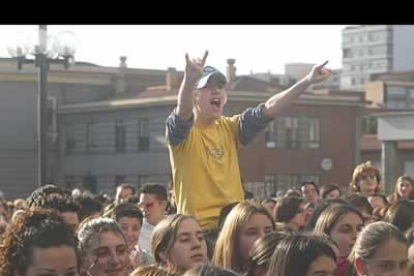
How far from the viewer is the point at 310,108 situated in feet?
184

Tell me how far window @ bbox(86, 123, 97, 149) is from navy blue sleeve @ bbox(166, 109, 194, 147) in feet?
164

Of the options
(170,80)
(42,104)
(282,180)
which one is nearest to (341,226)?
(42,104)

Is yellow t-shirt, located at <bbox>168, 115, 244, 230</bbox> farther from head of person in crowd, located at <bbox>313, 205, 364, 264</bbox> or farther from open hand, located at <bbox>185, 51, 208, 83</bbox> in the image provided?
head of person in crowd, located at <bbox>313, 205, 364, 264</bbox>

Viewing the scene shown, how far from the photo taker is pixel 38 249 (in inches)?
182

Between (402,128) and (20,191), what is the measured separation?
23.8m

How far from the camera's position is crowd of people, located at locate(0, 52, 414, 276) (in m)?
4.78

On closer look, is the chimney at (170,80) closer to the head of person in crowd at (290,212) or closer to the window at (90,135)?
the window at (90,135)

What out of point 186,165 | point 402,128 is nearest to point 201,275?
point 186,165

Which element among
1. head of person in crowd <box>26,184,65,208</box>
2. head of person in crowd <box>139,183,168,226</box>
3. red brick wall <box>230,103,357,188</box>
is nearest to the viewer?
head of person in crowd <box>26,184,65,208</box>

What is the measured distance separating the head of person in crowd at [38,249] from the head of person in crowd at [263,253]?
1265mm

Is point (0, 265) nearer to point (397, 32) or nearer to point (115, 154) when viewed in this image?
point (115, 154)

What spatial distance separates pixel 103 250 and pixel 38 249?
2000 mm

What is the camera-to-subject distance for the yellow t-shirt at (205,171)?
7.53 metres

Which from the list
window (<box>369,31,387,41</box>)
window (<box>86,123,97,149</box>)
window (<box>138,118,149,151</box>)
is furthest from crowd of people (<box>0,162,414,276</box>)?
window (<box>369,31,387,41</box>)
